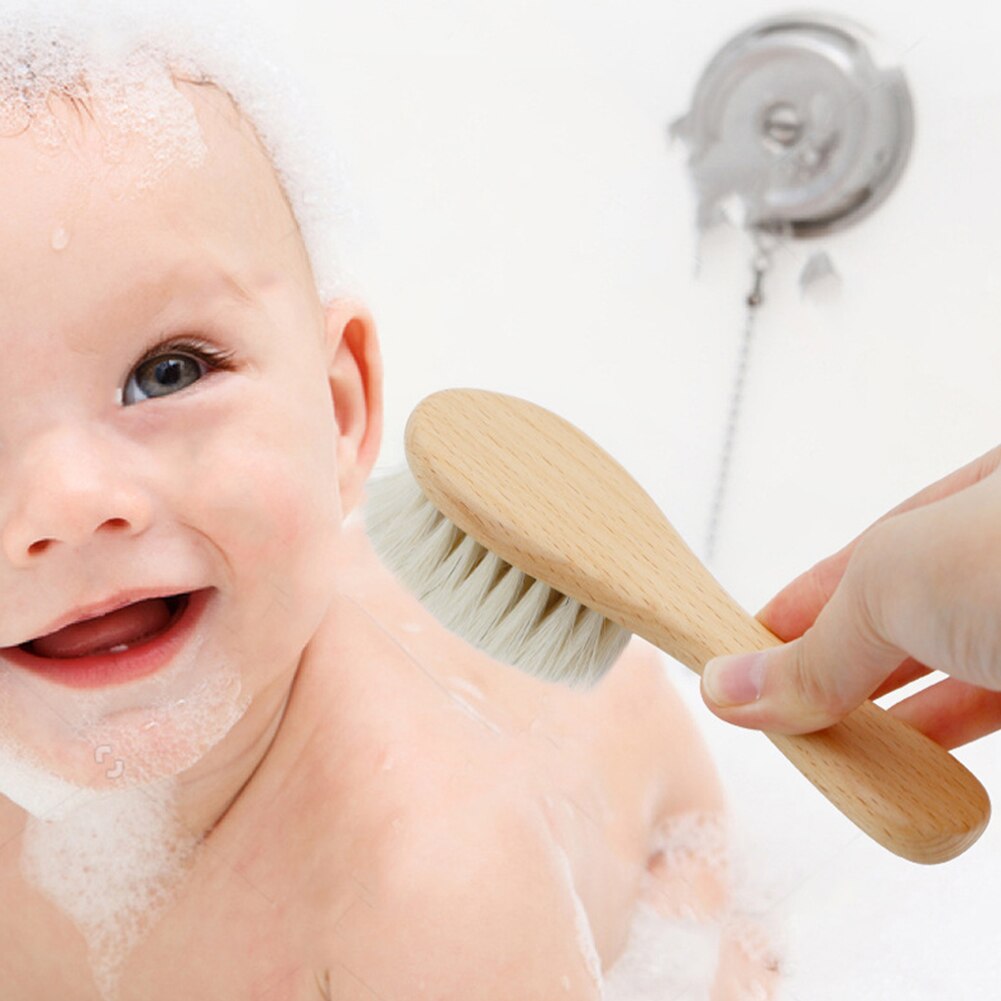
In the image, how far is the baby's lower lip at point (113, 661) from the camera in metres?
0.65

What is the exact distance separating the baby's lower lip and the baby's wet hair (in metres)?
0.20

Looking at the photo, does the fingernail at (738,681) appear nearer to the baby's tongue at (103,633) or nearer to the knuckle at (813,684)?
the knuckle at (813,684)

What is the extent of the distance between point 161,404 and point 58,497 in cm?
7

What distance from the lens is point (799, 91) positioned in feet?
4.08

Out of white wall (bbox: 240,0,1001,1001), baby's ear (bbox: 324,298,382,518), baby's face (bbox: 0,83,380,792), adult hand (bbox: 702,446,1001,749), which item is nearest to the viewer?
adult hand (bbox: 702,446,1001,749)

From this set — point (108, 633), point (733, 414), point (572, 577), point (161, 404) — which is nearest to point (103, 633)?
point (108, 633)

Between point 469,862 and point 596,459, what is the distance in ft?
0.76

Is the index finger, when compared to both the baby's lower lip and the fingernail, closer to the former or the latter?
the fingernail

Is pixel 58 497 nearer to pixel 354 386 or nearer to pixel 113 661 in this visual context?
pixel 113 661

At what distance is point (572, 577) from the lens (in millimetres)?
608

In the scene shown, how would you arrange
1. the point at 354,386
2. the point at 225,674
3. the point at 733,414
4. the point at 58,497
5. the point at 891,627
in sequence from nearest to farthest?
the point at 891,627 < the point at 58,497 < the point at 225,674 < the point at 354,386 < the point at 733,414

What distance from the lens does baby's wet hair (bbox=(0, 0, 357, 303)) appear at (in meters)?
0.62

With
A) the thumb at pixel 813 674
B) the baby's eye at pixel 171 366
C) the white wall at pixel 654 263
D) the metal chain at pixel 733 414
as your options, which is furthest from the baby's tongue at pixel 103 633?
the metal chain at pixel 733 414

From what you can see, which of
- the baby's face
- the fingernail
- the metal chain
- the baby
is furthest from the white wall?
the fingernail
